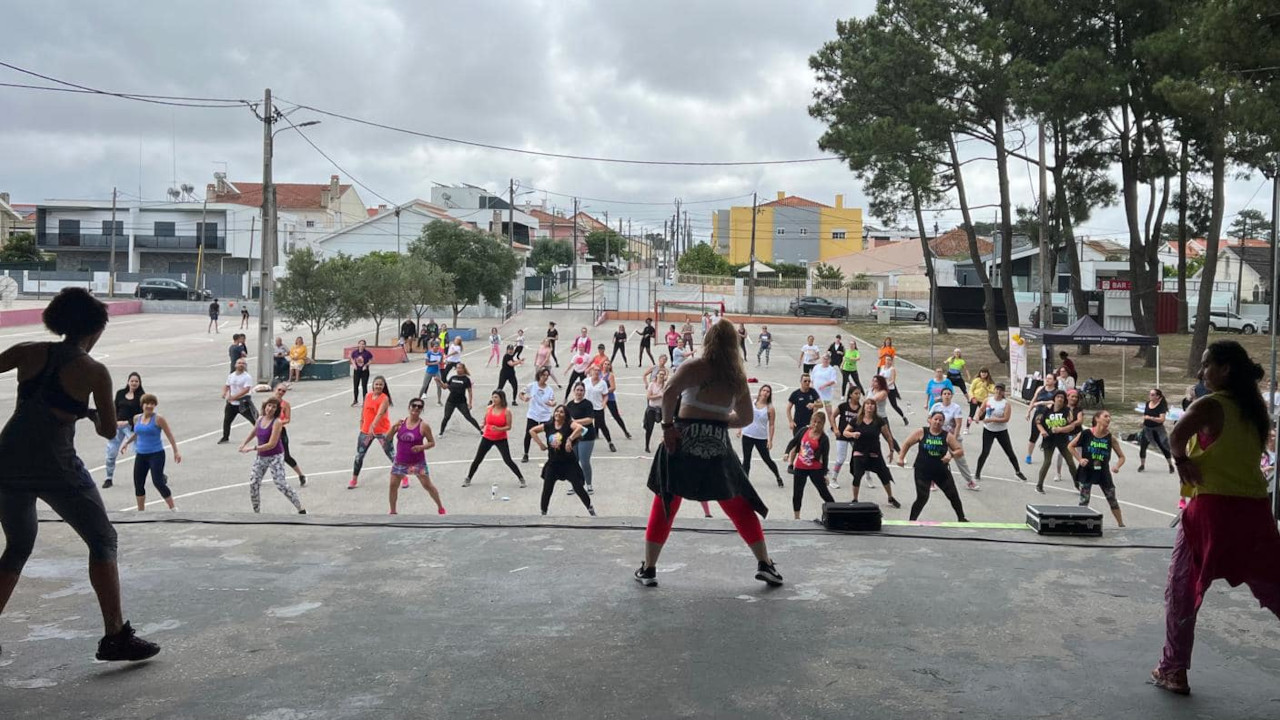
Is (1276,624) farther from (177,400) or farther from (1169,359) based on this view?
(1169,359)

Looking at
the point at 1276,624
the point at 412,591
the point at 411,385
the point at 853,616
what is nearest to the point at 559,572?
the point at 412,591

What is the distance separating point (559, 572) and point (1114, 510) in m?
7.93

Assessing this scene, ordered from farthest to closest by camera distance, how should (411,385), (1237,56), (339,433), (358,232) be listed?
1. (358,232)
2. (411,385)
3. (1237,56)
4. (339,433)

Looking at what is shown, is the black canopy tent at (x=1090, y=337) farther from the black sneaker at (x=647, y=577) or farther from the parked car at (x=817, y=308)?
the parked car at (x=817, y=308)

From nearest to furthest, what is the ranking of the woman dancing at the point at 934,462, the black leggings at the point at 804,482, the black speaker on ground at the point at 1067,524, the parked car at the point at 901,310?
the black speaker on ground at the point at 1067,524
the woman dancing at the point at 934,462
the black leggings at the point at 804,482
the parked car at the point at 901,310

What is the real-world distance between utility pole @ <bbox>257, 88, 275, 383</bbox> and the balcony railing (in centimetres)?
5902

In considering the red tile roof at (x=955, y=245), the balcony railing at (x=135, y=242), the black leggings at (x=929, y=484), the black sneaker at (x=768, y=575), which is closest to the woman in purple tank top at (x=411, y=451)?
the black leggings at (x=929, y=484)

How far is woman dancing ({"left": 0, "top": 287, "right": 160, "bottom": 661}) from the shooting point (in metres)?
4.09

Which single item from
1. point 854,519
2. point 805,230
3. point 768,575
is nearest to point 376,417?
point 854,519

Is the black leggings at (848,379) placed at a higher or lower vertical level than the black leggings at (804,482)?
higher

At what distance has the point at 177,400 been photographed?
24.7 meters

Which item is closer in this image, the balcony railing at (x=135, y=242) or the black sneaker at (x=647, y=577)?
the black sneaker at (x=647, y=577)

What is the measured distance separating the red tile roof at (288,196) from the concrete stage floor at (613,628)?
283 ft

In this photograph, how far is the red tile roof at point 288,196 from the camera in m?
89.2
